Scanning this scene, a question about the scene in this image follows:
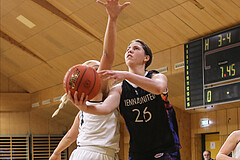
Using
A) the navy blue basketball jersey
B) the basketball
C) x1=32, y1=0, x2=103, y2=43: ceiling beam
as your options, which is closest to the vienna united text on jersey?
the navy blue basketball jersey

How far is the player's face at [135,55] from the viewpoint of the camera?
3432 millimetres

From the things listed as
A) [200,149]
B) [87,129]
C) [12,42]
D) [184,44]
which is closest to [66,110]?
[12,42]

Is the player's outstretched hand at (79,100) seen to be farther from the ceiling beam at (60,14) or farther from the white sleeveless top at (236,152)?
the ceiling beam at (60,14)

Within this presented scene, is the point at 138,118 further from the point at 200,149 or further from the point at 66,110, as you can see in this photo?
the point at 66,110

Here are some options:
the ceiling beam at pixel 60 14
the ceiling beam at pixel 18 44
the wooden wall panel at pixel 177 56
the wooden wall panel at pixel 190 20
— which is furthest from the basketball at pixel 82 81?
the ceiling beam at pixel 18 44

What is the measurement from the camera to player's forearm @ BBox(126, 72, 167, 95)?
290cm

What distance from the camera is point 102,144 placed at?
327 cm

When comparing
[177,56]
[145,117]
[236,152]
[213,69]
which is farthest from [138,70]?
[177,56]

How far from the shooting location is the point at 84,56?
1169 centimetres

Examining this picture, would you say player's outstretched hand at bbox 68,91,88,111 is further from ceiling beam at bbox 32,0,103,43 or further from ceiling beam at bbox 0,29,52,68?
ceiling beam at bbox 0,29,52,68

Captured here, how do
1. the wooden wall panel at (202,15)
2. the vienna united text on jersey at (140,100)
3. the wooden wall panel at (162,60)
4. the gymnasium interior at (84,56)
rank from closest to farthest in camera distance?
1. the vienna united text on jersey at (140,100)
2. the wooden wall panel at (202,15)
3. the gymnasium interior at (84,56)
4. the wooden wall panel at (162,60)

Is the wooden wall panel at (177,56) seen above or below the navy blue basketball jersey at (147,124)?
above

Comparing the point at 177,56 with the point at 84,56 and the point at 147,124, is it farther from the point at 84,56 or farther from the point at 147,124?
the point at 147,124

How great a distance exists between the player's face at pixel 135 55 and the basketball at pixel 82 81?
50cm
